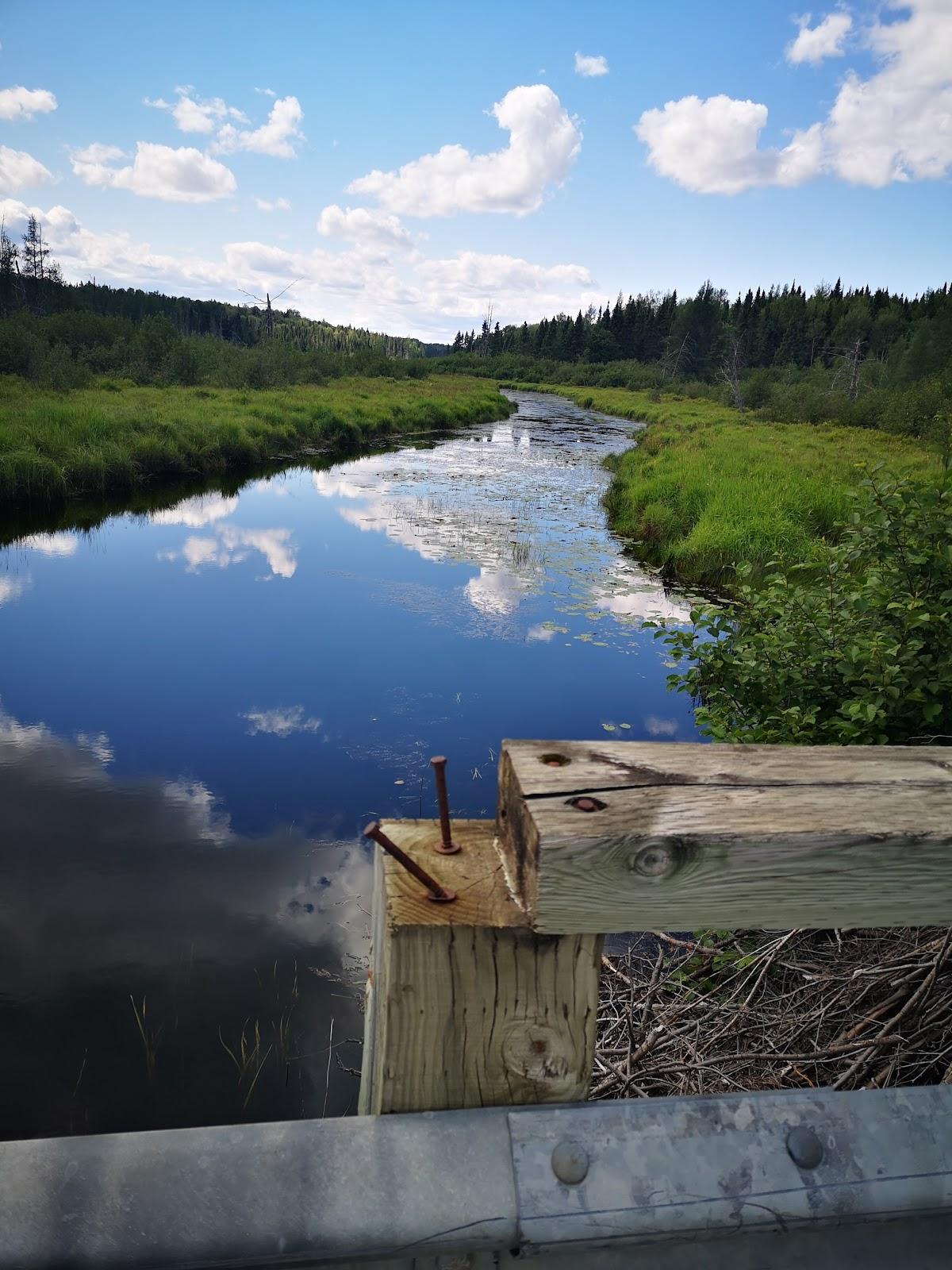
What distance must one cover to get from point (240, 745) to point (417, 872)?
5.92 metres

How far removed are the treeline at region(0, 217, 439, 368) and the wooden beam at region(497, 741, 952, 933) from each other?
37238mm

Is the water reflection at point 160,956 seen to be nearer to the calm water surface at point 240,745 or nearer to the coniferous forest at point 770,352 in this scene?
the calm water surface at point 240,745

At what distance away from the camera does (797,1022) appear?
9.14 feet

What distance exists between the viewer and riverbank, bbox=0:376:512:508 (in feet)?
46.2

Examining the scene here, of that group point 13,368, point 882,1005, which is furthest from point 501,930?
point 13,368

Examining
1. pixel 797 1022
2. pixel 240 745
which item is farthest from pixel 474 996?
pixel 240 745

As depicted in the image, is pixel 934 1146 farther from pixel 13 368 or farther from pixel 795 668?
pixel 13 368

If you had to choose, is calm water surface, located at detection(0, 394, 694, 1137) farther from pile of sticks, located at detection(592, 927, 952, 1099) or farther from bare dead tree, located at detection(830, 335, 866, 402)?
bare dead tree, located at detection(830, 335, 866, 402)

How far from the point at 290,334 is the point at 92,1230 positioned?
422ft

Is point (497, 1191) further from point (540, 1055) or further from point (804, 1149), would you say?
point (804, 1149)

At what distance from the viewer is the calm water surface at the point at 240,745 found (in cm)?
383

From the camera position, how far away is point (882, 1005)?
257 centimetres

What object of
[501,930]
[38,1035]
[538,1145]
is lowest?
[38,1035]

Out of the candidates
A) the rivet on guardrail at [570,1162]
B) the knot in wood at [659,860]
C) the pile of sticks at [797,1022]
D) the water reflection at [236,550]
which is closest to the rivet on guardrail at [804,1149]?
the rivet on guardrail at [570,1162]
